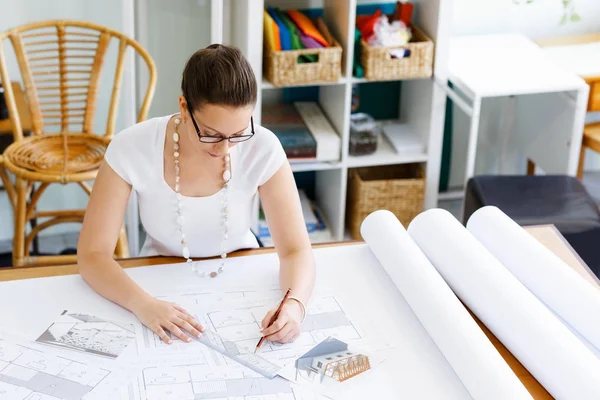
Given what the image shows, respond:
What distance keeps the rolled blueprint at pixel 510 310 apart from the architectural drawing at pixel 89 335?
0.61 m

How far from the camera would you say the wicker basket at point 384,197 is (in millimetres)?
3174

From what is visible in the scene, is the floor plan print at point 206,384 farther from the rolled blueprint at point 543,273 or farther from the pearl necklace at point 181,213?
the rolled blueprint at point 543,273

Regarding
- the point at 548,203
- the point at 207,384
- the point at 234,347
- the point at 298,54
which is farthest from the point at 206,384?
the point at 548,203

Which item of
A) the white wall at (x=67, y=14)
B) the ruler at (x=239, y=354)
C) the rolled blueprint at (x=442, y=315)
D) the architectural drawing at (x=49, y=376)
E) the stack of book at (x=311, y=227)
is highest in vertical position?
the white wall at (x=67, y=14)

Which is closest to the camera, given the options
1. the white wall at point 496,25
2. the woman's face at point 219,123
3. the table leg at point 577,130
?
the woman's face at point 219,123

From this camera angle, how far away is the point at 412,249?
1673mm

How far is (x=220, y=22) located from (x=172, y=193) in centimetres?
118

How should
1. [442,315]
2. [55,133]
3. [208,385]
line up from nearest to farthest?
[208,385] < [442,315] < [55,133]

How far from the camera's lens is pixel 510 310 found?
1478 mm

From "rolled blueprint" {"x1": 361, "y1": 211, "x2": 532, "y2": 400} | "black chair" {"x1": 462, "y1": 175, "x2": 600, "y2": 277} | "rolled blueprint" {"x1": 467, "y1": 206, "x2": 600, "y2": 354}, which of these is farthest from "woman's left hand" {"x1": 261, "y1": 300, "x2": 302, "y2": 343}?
"black chair" {"x1": 462, "y1": 175, "x2": 600, "y2": 277}

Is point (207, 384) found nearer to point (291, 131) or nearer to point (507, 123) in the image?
point (291, 131)

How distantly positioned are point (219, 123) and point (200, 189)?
Answer: 283 millimetres

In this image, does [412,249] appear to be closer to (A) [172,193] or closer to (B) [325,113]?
(A) [172,193]

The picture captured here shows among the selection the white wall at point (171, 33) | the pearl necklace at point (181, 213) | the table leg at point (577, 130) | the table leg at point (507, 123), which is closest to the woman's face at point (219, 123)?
the pearl necklace at point (181, 213)
